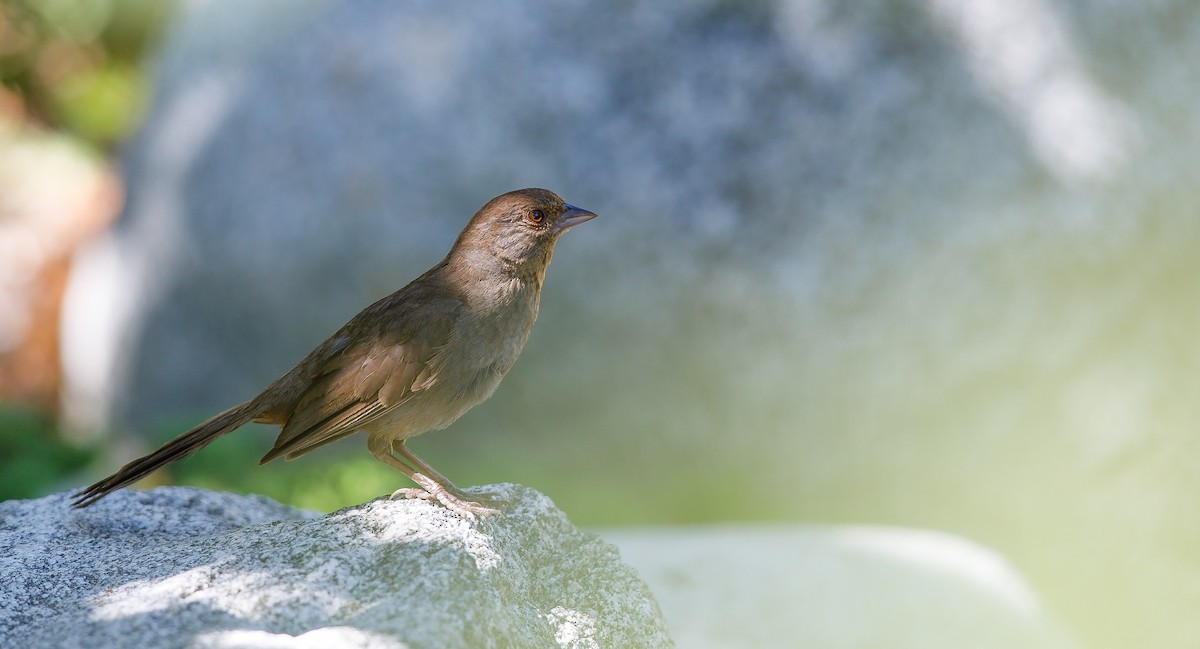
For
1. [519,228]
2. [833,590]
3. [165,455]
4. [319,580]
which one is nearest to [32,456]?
[165,455]

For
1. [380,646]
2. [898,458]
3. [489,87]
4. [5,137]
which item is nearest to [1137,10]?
[898,458]

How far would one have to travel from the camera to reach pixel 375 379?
11.3ft

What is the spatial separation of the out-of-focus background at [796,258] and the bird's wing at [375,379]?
2.26 m

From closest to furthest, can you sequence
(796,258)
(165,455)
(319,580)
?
(319,580)
(165,455)
(796,258)

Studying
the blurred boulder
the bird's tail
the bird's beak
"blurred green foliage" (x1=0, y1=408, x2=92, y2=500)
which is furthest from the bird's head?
"blurred green foliage" (x1=0, y1=408, x2=92, y2=500)

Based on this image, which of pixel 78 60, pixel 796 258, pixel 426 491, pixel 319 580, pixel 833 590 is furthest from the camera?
pixel 78 60

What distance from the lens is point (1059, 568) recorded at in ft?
19.9

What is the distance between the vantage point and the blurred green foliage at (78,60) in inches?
446

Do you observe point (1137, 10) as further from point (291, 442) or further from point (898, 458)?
point (291, 442)

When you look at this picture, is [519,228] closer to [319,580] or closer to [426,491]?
[426,491]

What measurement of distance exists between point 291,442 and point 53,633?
917 millimetres

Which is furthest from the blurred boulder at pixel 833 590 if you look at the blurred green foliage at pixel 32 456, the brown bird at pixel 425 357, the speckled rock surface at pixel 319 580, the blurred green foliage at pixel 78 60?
the blurred green foliage at pixel 78 60

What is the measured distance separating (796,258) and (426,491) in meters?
3.30

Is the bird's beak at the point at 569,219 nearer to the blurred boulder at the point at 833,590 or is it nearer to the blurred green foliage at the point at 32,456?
the blurred boulder at the point at 833,590
